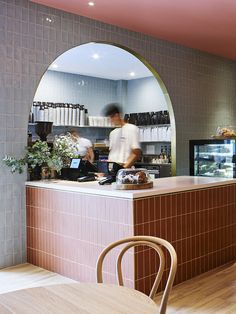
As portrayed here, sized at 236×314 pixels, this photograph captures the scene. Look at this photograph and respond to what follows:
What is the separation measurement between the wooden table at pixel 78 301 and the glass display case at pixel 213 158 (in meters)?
4.03

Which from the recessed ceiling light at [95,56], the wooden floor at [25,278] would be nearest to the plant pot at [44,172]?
the wooden floor at [25,278]

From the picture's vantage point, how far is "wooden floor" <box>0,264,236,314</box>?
283cm

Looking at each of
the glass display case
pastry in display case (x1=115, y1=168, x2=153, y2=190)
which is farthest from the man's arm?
pastry in display case (x1=115, y1=168, x2=153, y2=190)

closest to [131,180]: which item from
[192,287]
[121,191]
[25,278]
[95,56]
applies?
[121,191]

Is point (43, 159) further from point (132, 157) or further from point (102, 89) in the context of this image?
point (102, 89)

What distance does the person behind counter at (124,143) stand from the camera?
4758 mm

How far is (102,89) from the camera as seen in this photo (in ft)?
26.6

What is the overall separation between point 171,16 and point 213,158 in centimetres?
204

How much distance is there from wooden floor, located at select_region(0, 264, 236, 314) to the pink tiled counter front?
0.33 feet

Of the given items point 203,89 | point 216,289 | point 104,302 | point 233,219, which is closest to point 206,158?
point 203,89

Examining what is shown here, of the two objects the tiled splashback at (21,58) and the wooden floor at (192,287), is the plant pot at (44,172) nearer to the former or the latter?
the tiled splashback at (21,58)

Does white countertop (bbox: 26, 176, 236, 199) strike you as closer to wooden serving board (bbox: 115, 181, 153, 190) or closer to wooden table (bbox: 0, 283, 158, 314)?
wooden serving board (bbox: 115, 181, 153, 190)

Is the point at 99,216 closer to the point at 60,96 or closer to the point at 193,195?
the point at 193,195

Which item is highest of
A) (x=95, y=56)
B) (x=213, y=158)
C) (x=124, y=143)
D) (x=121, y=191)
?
(x=95, y=56)
